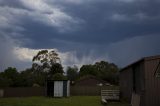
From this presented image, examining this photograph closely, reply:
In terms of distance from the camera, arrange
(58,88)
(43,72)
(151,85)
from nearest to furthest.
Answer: (151,85), (58,88), (43,72)

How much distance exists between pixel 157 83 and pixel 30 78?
74.7 metres

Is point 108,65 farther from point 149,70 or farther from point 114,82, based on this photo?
point 149,70

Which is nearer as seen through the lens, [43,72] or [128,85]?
[128,85]

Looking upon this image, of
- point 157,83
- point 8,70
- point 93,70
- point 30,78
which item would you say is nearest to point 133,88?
point 157,83

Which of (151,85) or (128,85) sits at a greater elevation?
(128,85)

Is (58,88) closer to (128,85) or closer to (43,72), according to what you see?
(128,85)

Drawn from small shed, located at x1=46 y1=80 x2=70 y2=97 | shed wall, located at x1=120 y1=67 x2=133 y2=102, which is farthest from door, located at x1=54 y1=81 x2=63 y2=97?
shed wall, located at x1=120 y1=67 x2=133 y2=102

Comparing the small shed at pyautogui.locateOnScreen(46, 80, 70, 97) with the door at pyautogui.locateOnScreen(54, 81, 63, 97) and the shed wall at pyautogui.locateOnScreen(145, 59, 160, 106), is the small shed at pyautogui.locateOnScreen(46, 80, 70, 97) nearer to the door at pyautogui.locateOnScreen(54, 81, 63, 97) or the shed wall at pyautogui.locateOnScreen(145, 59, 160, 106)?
the door at pyautogui.locateOnScreen(54, 81, 63, 97)

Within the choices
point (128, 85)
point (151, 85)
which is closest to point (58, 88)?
point (128, 85)

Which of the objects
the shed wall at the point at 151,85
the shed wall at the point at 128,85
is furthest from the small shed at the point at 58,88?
the shed wall at the point at 151,85

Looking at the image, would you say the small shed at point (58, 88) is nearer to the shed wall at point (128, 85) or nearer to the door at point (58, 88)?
Result: the door at point (58, 88)

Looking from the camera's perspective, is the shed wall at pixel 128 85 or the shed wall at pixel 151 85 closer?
the shed wall at pixel 151 85

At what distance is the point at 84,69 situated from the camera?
120 m

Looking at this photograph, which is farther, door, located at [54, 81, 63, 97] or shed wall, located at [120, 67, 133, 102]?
door, located at [54, 81, 63, 97]
